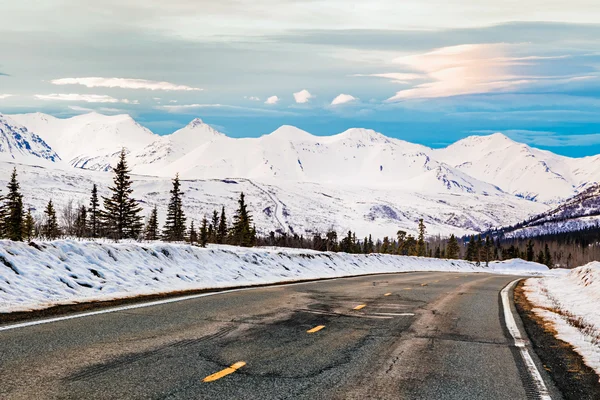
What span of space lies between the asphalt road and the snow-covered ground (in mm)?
2768

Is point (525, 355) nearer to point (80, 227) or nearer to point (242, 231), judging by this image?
point (80, 227)

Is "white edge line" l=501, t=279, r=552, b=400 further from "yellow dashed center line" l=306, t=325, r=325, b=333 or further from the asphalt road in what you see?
"yellow dashed center line" l=306, t=325, r=325, b=333

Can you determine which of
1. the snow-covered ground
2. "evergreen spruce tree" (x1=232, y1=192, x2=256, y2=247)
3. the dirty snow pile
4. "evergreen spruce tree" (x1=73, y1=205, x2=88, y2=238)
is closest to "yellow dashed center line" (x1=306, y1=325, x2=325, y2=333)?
the dirty snow pile

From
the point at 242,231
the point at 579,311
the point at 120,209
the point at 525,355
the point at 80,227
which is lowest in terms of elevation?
the point at 579,311

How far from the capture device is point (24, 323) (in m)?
9.51

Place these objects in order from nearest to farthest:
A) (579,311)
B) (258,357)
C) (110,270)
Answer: (258,357)
(579,311)
(110,270)

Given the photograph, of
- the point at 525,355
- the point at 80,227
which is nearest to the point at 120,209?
the point at 80,227

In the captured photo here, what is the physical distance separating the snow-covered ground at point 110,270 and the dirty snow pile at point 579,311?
10.6 m

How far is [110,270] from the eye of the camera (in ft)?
54.1

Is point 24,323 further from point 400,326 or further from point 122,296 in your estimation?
point 400,326

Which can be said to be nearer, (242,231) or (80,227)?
(80,227)

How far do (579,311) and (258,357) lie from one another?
12526 mm

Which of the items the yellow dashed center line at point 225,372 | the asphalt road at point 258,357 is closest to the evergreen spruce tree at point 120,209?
the asphalt road at point 258,357

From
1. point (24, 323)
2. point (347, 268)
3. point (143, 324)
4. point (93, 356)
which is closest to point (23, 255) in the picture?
point (24, 323)
